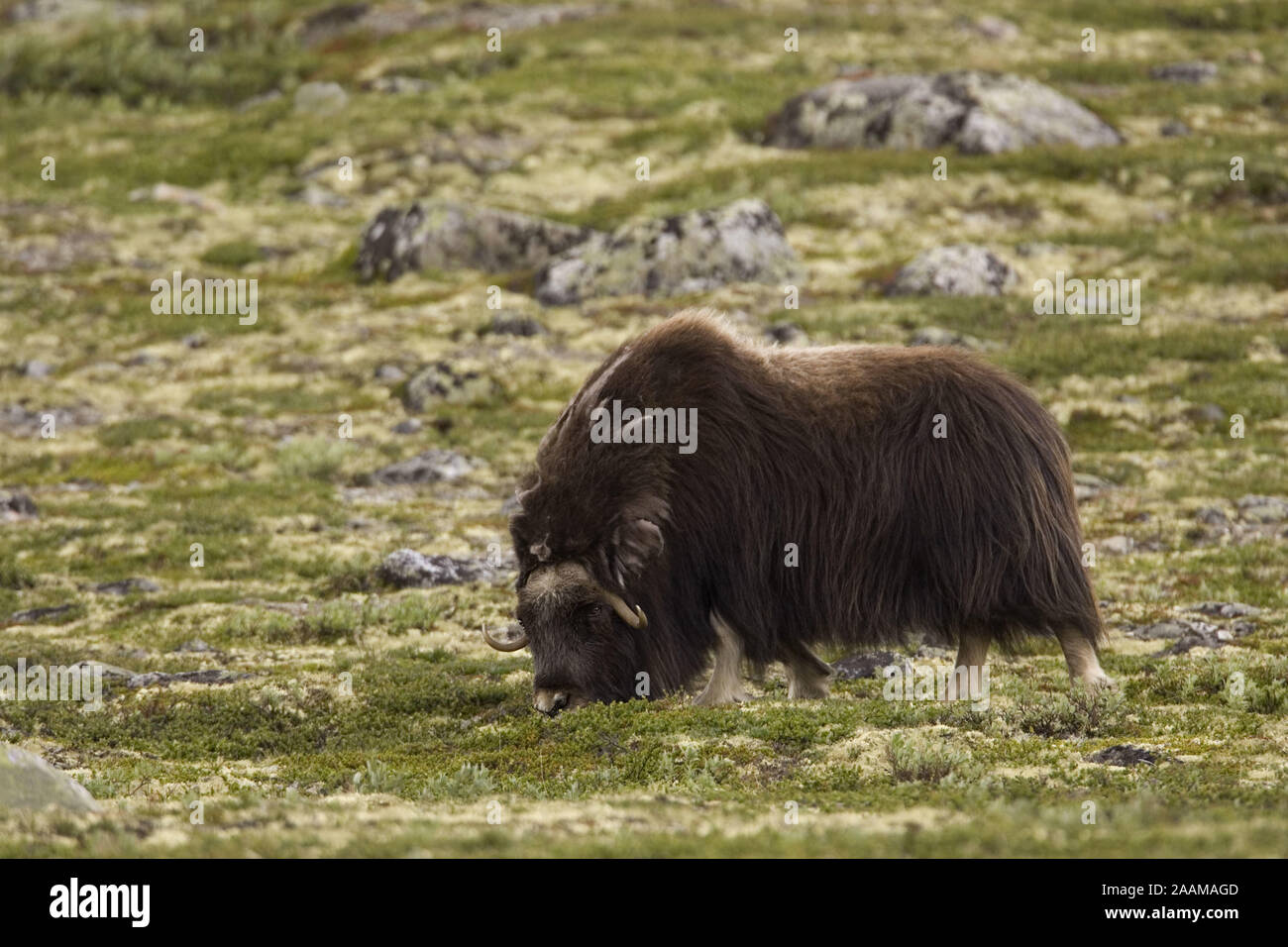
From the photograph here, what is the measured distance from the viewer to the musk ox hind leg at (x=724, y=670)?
11531mm

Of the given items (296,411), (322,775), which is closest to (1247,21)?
(296,411)

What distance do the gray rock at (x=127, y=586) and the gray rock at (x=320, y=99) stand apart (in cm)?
3977

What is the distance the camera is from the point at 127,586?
18266mm

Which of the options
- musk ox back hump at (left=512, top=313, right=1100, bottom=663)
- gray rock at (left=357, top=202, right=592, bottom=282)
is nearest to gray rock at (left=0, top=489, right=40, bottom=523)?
musk ox back hump at (left=512, top=313, right=1100, bottom=663)

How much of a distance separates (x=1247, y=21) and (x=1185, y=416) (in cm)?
4453

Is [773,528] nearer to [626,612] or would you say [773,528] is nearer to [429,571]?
[626,612]

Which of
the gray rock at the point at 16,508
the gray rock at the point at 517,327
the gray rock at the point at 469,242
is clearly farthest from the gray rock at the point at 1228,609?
the gray rock at the point at 469,242

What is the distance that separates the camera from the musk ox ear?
1098 cm

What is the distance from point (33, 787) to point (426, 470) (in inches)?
612

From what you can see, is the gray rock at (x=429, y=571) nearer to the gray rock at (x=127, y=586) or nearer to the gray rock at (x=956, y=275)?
the gray rock at (x=127, y=586)

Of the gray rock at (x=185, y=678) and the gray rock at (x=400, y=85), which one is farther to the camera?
the gray rock at (x=400, y=85)

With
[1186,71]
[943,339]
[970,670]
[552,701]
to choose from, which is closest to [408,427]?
[943,339]

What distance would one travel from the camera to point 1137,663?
1302cm
